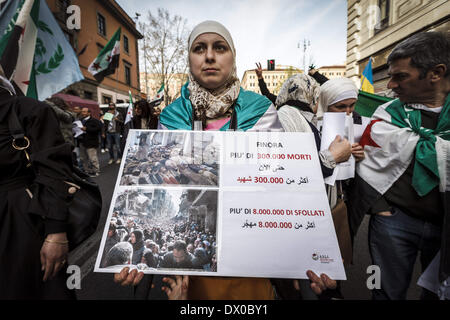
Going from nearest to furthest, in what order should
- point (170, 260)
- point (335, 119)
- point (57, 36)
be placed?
point (170, 260), point (335, 119), point (57, 36)

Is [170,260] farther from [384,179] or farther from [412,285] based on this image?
[412,285]

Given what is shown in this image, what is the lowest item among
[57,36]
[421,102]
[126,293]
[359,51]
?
[126,293]

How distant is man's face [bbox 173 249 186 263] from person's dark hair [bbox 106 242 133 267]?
0.62 feet

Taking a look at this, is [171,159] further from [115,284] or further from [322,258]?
[115,284]

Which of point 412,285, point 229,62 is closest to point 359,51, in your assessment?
point 412,285

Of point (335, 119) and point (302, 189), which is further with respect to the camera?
point (335, 119)

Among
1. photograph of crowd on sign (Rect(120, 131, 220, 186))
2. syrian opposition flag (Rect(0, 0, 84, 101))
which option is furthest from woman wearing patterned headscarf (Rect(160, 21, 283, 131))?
syrian opposition flag (Rect(0, 0, 84, 101))

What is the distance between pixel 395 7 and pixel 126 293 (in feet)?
24.1

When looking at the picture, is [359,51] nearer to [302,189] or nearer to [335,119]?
[335,119]

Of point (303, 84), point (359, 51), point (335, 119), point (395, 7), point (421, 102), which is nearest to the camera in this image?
point (335, 119)

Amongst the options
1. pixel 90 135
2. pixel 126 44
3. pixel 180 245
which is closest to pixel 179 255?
pixel 180 245

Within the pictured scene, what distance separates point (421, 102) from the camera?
133 centimetres

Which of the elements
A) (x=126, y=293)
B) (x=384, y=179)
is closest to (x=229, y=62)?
(x=384, y=179)

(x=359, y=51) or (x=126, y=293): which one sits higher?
(x=359, y=51)
